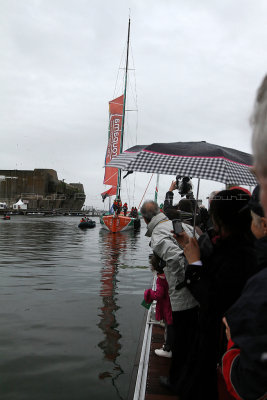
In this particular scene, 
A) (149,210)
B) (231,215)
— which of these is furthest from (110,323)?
(231,215)

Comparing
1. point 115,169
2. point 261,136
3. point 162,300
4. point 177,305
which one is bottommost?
point 162,300

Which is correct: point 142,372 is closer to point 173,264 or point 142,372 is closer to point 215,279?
point 173,264

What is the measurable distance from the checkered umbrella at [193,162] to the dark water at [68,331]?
2592 mm

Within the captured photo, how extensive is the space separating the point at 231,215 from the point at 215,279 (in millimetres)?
450

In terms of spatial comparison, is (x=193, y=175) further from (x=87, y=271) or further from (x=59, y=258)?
(x=59, y=258)

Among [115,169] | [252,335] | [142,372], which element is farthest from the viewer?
[115,169]

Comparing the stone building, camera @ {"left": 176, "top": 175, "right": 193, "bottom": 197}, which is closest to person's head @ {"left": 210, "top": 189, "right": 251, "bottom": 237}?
camera @ {"left": 176, "top": 175, "right": 193, "bottom": 197}

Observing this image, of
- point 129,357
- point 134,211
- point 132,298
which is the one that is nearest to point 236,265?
point 129,357

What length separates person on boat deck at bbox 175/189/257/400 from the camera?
2.12m

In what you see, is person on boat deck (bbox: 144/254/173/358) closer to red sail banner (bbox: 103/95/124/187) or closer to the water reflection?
the water reflection

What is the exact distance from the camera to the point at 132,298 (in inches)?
309

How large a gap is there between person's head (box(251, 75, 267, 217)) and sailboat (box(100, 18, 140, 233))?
94.6 ft

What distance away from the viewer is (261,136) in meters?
0.80

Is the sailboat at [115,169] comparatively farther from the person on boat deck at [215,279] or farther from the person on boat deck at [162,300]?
the person on boat deck at [215,279]
